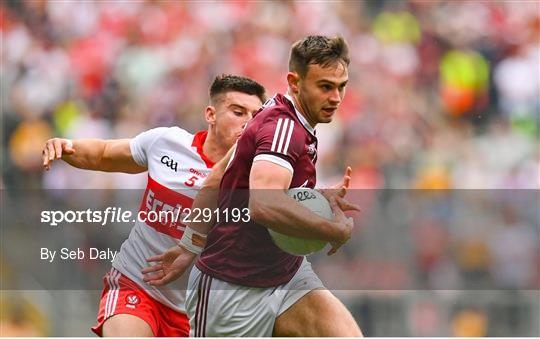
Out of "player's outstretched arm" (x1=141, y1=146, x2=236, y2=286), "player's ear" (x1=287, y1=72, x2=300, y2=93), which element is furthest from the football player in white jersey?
"player's ear" (x1=287, y1=72, x2=300, y2=93)

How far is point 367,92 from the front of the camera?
10422 millimetres

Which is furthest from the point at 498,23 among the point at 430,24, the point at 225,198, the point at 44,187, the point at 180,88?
the point at 225,198

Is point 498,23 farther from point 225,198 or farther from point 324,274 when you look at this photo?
point 225,198

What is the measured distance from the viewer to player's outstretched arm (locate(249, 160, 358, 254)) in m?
4.57

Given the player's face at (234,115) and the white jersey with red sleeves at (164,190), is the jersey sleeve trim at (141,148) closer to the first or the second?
the white jersey with red sleeves at (164,190)

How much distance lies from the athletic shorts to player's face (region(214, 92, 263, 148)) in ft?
2.93

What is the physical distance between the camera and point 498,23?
10789 millimetres

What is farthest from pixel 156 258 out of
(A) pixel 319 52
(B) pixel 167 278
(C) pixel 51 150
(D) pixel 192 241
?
(A) pixel 319 52

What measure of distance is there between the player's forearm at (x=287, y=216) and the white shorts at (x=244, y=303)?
0.52 metres

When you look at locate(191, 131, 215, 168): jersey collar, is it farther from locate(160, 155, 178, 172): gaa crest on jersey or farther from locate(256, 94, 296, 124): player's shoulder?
locate(256, 94, 296, 124): player's shoulder

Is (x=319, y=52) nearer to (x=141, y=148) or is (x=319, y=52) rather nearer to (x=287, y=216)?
(x=287, y=216)

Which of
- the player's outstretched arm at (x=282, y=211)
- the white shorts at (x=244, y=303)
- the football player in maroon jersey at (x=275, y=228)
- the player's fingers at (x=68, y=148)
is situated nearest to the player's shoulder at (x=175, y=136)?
the player's fingers at (x=68, y=148)

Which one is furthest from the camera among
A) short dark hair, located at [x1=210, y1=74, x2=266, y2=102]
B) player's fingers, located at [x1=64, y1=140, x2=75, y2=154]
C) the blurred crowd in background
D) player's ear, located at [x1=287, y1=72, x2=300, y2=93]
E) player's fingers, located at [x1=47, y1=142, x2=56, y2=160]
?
the blurred crowd in background

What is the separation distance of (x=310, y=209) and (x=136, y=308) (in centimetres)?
135
